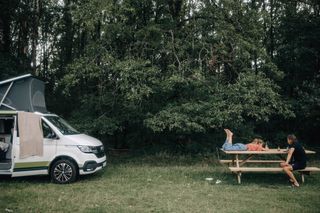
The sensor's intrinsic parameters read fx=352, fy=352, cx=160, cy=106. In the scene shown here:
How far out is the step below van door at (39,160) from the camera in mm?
10477

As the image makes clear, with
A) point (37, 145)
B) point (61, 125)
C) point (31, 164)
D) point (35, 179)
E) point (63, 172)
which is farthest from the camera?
point (61, 125)

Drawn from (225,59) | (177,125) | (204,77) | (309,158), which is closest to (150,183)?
(177,125)

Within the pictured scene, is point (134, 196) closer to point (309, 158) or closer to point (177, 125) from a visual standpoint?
point (177, 125)

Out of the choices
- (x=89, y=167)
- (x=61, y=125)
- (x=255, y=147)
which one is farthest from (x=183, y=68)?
(x=89, y=167)

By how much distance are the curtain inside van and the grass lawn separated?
105cm

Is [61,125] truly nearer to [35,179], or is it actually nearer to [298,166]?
[35,179]

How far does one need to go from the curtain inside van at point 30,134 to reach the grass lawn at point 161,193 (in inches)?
41.2

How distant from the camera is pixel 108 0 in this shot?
1399cm

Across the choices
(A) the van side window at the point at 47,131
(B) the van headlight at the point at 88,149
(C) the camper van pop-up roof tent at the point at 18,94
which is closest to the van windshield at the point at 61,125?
(A) the van side window at the point at 47,131

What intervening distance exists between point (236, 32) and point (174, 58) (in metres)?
2.90

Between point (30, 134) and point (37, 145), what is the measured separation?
394 mm

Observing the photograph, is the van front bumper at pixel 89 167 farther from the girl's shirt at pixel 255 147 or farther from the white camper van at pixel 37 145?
the girl's shirt at pixel 255 147

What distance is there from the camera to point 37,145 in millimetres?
10453

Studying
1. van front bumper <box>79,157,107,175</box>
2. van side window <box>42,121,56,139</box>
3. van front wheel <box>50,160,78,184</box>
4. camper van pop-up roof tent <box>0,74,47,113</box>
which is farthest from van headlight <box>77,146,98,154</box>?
camper van pop-up roof tent <box>0,74,47,113</box>
